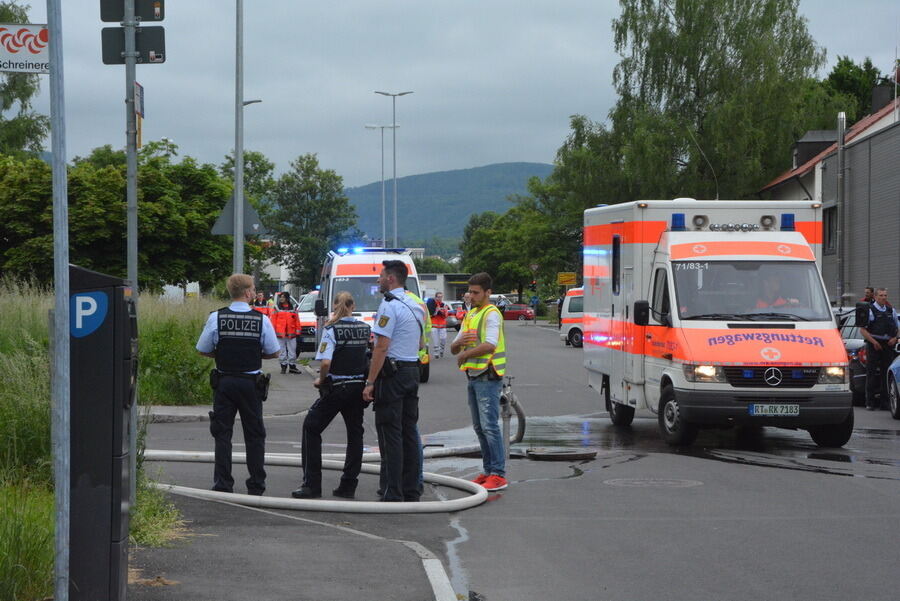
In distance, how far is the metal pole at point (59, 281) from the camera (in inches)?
184

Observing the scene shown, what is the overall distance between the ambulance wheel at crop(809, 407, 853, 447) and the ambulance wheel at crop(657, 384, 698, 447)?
147cm

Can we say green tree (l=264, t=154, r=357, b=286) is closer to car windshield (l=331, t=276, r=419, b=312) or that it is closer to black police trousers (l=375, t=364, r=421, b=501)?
car windshield (l=331, t=276, r=419, b=312)

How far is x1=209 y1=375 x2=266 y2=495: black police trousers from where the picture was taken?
10172 millimetres

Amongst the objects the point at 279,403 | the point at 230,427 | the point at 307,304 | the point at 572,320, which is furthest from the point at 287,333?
the point at 572,320

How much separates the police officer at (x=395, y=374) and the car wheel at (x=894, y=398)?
33.7 ft

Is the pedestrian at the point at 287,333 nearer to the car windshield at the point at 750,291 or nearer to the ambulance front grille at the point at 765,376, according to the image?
the car windshield at the point at 750,291

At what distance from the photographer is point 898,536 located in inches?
348

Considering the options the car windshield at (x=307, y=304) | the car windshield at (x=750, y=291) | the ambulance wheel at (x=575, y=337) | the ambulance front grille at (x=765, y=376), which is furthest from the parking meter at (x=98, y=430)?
the ambulance wheel at (x=575, y=337)

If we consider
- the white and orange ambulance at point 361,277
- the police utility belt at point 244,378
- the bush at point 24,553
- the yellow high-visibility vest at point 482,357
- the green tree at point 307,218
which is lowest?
the bush at point 24,553

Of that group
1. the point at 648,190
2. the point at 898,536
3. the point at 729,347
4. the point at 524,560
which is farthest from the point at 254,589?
the point at 648,190

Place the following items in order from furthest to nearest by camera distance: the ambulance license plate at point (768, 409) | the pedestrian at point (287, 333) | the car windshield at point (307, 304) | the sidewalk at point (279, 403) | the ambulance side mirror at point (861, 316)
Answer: the car windshield at point (307, 304) → the pedestrian at point (287, 333) → the ambulance side mirror at point (861, 316) → the sidewalk at point (279, 403) → the ambulance license plate at point (768, 409)

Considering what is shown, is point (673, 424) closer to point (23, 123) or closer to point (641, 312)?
point (641, 312)

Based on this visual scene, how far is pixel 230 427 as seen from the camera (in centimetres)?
1034

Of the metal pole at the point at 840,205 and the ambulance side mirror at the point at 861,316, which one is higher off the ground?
the metal pole at the point at 840,205
